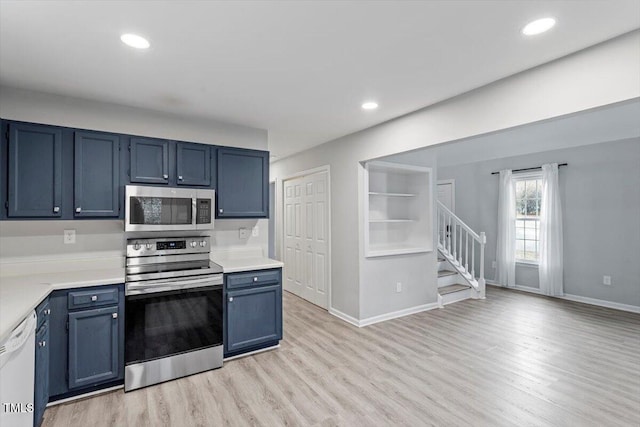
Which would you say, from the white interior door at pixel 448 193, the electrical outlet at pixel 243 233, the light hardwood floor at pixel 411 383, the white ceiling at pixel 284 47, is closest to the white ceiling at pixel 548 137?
the white interior door at pixel 448 193

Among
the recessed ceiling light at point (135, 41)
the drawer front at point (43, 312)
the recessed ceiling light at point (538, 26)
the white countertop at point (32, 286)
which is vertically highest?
the recessed ceiling light at point (135, 41)

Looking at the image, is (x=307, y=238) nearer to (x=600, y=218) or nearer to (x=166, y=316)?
(x=166, y=316)

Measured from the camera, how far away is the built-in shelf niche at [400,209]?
4.61 meters

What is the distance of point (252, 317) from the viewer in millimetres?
3172

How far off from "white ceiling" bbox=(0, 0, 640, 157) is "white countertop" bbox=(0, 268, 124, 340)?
5.13ft

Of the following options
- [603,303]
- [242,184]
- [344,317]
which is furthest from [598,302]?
[242,184]

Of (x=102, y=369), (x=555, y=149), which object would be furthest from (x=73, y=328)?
(x=555, y=149)

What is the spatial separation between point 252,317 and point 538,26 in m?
3.17

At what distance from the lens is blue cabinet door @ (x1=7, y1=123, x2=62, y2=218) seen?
8.18ft

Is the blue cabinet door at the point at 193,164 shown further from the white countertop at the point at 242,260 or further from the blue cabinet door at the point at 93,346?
the blue cabinet door at the point at 93,346

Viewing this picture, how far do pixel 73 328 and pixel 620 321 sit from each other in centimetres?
607

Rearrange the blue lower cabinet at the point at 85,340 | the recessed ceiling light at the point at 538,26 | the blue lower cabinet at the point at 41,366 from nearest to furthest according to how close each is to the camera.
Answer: the recessed ceiling light at the point at 538,26 < the blue lower cabinet at the point at 41,366 < the blue lower cabinet at the point at 85,340

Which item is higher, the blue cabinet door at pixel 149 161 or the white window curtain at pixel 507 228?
the blue cabinet door at pixel 149 161

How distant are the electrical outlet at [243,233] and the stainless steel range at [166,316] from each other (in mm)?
674
